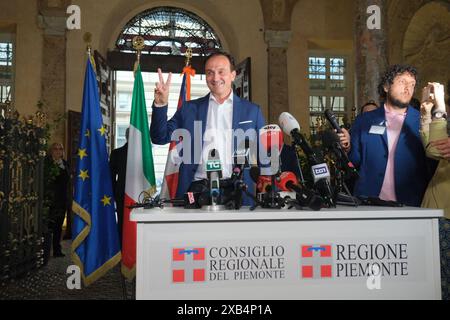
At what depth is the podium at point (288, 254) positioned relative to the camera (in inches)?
76.8

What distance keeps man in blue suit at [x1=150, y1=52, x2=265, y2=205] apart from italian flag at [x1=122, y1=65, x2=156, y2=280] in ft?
3.44

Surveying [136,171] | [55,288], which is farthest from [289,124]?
[55,288]

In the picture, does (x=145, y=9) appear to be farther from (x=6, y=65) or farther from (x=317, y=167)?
(x=317, y=167)

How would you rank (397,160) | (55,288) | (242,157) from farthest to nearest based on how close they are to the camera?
(55,288)
(397,160)
(242,157)

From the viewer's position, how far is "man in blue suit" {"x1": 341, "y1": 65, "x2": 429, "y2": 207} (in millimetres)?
2867

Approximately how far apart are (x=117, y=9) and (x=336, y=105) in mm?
6288

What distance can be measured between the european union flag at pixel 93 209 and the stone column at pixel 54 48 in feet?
20.7

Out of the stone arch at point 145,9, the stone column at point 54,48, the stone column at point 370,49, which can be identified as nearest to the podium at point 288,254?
the stone column at point 370,49

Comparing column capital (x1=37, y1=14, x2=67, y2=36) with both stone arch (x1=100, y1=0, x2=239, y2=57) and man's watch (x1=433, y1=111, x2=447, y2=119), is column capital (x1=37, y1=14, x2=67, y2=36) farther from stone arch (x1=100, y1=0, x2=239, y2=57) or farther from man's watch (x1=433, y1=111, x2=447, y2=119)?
man's watch (x1=433, y1=111, x2=447, y2=119)

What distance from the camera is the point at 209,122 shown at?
118 inches

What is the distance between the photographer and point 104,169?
440 centimetres

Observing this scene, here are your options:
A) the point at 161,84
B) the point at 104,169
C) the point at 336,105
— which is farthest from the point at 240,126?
the point at 336,105

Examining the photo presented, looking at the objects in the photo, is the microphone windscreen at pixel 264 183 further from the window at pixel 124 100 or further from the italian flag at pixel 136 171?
the window at pixel 124 100

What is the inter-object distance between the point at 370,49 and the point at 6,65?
831 cm
